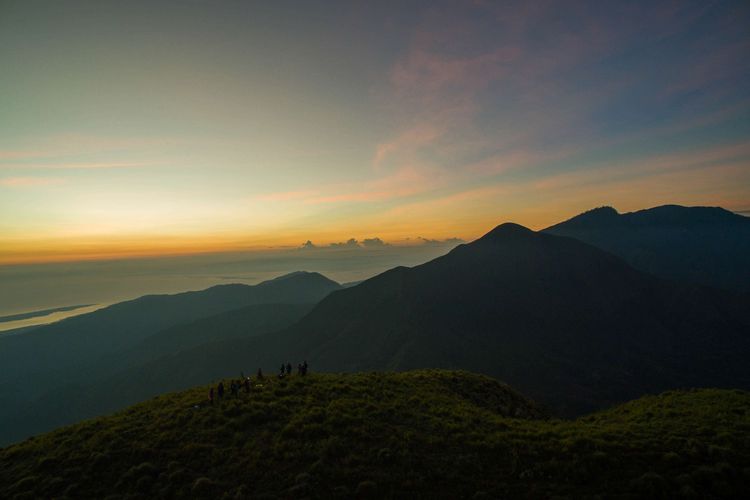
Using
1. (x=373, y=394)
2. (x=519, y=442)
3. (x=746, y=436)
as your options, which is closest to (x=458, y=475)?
(x=519, y=442)

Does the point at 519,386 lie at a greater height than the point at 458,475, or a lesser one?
lesser

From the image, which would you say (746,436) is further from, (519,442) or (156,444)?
(156,444)

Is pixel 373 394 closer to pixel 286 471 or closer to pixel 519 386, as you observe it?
pixel 286 471

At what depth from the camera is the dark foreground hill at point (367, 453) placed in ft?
62.9

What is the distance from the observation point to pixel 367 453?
2306 centimetres

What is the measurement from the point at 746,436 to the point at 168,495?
1436 inches

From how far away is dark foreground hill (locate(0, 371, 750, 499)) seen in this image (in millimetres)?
19172

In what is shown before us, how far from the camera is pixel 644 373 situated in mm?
193625

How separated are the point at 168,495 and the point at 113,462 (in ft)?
23.1

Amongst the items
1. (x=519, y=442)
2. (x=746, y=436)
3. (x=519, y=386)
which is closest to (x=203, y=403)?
(x=519, y=442)

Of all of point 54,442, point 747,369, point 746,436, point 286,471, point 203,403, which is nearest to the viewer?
point 286,471

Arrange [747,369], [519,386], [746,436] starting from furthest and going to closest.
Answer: [747,369]
[519,386]
[746,436]

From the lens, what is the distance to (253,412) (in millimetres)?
28750

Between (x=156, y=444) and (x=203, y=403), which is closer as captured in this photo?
(x=156, y=444)
